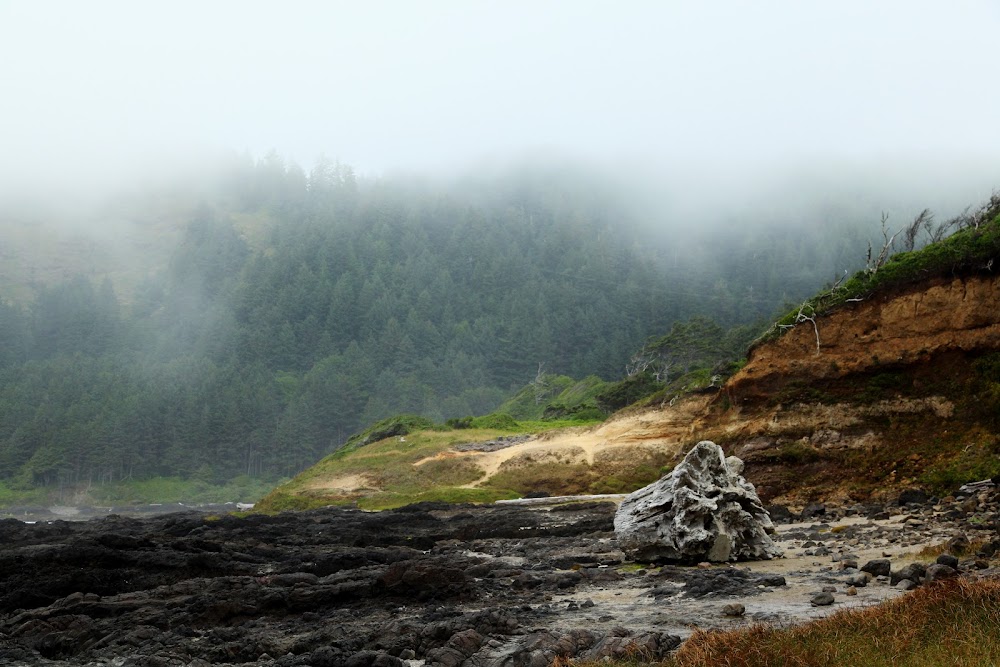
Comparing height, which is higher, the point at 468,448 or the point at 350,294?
the point at 350,294

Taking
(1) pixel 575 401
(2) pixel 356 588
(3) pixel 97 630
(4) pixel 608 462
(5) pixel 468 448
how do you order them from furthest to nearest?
(1) pixel 575 401 → (5) pixel 468 448 → (4) pixel 608 462 → (2) pixel 356 588 → (3) pixel 97 630

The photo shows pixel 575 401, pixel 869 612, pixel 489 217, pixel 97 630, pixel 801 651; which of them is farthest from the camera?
pixel 489 217

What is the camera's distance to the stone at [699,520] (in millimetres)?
15469

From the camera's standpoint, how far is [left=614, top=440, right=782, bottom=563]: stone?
15.5 meters

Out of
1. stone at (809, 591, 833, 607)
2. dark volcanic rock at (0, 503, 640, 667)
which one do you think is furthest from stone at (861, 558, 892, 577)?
dark volcanic rock at (0, 503, 640, 667)

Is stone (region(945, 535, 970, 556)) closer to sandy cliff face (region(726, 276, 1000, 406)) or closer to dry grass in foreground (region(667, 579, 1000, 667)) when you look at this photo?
dry grass in foreground (region(667, 579, 1000, 667))

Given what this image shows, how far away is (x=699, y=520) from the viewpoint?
51.9 ft

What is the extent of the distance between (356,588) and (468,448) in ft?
134

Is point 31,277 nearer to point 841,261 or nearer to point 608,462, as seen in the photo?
point 608,462

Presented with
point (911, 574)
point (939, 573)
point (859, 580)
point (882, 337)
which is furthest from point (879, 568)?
point (882, 337)

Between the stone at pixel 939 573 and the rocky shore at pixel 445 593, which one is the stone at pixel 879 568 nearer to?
the rocky shore at pixel 445 593

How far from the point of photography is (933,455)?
71.2 ft

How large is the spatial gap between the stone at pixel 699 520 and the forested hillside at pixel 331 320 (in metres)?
99.8

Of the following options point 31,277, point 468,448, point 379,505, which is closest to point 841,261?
point 468,448
